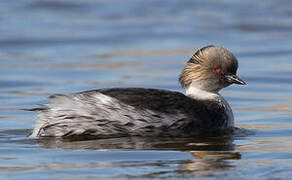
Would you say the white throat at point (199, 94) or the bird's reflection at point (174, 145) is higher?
the white throat at point (199, 94)

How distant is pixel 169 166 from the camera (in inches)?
342

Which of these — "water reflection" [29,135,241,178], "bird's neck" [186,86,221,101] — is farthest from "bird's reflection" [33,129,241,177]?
"bird's neck" [186,86,221,101]

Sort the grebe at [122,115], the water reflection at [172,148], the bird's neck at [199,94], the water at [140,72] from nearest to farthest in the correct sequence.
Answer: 1. the water reflection at [172,148]
2. the water at [140,72]
3. the grebe at [122,115]
4. the bird's neck at [199,94]

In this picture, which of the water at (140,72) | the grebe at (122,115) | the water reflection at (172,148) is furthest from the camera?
the grebe at (122,115)

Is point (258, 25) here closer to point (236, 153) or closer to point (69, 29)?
point (69, 29)

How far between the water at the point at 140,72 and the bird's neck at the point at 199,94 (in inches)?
21.7

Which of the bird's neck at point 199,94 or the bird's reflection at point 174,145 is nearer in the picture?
the bird's reflection at point 174,145

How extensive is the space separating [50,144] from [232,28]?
12.0 m

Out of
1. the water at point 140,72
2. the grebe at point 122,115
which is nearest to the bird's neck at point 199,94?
the grebe at point 122,115

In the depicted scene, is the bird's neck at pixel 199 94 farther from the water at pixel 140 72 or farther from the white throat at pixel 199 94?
the water at pixel 140 72

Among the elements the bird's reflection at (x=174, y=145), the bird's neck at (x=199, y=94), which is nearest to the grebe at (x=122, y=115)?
the bird's reflection at (x=174, y=145)

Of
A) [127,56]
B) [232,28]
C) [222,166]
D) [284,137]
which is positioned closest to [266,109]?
[284,137]

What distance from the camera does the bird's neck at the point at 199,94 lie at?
10.9 meters

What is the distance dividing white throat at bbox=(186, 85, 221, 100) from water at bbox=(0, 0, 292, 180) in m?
0.56
